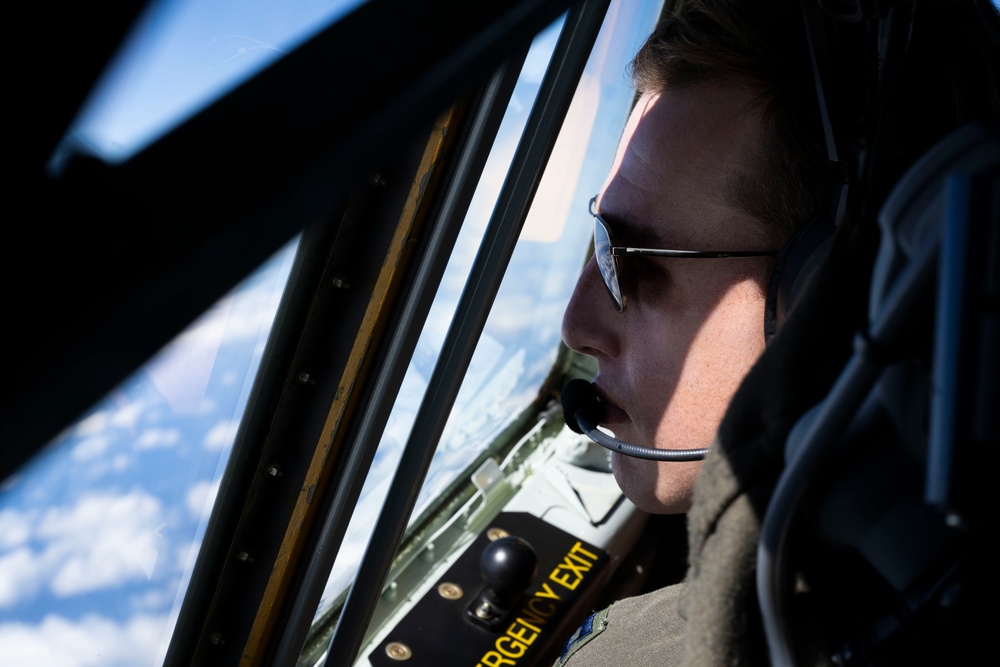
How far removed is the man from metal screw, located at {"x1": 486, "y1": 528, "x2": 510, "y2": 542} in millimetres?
829

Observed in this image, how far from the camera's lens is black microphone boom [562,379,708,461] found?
1258 mm

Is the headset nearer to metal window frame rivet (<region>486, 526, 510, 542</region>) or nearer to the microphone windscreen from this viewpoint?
the microphone windscreen

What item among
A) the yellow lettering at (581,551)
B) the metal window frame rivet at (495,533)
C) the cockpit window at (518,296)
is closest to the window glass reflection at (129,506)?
the cockpit window at (518,296)

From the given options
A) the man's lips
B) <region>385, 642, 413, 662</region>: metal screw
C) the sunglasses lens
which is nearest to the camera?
the sunglasses lens

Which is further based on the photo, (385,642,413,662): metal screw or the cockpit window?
(385,642,413,662): metal screw

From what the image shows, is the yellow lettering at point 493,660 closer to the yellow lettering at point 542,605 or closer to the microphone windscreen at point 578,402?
the yellow lettering at point 542,605

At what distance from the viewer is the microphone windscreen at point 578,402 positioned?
141cm

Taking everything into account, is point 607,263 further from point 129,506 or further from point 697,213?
point 129,506

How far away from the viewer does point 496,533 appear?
7.40 ft

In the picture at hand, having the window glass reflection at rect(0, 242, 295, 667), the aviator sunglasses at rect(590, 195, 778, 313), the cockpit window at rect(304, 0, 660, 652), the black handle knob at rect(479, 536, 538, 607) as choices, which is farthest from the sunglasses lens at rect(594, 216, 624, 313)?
the black handle knob at rect(479, 536, 538, 607)

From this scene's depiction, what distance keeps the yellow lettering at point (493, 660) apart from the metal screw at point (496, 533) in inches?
14.1

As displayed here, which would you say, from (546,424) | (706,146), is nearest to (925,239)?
(706,146)

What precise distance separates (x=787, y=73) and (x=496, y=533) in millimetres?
1408

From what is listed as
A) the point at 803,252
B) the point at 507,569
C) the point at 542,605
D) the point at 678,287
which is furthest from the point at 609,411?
the point at 542,605
